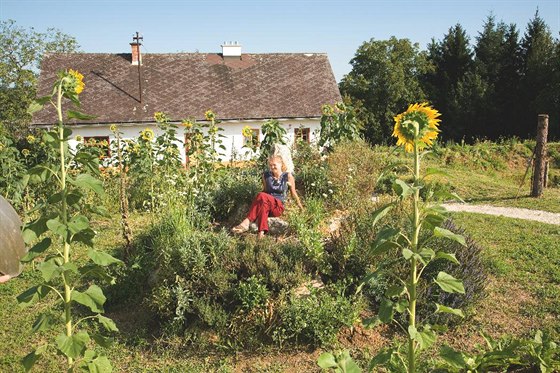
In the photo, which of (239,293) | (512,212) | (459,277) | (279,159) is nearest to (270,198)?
(279,159)

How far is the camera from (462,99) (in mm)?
25797

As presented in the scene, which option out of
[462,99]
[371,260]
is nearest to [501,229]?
[371,260]

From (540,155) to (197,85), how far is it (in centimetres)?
1504

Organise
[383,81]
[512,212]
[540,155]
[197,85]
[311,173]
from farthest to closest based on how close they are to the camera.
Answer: [383,81]
[197,85]
[540,155]
[512,212]
[311,173]

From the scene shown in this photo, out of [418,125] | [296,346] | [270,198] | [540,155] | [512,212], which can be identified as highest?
[418,125]

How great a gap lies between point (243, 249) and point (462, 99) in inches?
898

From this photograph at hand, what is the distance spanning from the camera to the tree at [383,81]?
104 ft

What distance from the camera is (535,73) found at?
973 inches

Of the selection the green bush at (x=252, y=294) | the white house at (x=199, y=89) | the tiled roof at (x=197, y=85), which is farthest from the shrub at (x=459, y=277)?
the tiled roof at (x=197, y=85)

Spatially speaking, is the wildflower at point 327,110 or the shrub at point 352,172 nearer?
the shrub at point 352,172

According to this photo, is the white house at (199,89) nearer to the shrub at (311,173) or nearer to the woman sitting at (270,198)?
the shrub at (311,173)

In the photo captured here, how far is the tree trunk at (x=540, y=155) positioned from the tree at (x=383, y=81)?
66.7 ft

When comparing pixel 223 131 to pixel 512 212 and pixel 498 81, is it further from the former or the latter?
pixel 498 81

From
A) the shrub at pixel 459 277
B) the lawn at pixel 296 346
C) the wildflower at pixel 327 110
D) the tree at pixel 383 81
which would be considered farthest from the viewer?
the tree at pixel 383 81
